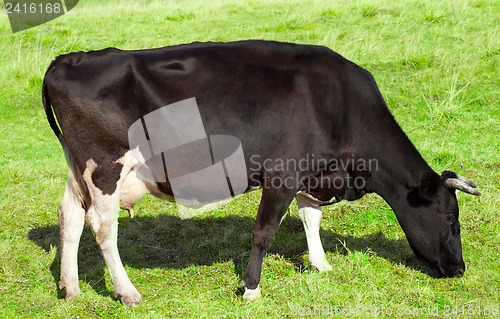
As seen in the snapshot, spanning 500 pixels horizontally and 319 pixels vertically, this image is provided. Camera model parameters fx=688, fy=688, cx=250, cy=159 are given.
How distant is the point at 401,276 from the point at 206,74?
242cm

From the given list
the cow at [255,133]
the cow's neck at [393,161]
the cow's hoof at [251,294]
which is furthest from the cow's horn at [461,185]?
the cow's hoof at [251,294]

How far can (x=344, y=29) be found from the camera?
46.7 feet

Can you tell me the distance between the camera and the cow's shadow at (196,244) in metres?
6.40

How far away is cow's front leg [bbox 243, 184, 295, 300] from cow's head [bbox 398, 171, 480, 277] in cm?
106

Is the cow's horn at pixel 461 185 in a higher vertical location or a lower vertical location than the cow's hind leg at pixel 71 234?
higher

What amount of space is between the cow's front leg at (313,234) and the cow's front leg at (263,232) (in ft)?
2.48

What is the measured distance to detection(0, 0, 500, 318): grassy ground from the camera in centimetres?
554

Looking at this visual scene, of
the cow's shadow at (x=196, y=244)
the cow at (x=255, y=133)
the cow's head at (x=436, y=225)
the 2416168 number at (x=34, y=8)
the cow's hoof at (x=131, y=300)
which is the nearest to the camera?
the cow at (x=255, y=133)

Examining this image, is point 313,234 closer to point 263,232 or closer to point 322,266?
point 322,266

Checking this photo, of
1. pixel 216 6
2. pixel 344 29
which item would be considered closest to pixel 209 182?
pixel 344 29

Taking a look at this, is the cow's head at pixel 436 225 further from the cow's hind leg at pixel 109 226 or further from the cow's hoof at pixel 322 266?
the cow's hind leg at pixel 109 226

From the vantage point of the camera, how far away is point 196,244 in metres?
6.93

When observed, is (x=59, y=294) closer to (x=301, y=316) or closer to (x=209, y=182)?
(x=209, y=182)

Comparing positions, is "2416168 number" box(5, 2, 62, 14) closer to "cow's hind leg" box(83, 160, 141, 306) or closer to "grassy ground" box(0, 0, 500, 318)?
"grassy ground" box(0, 0, 500, 318)
